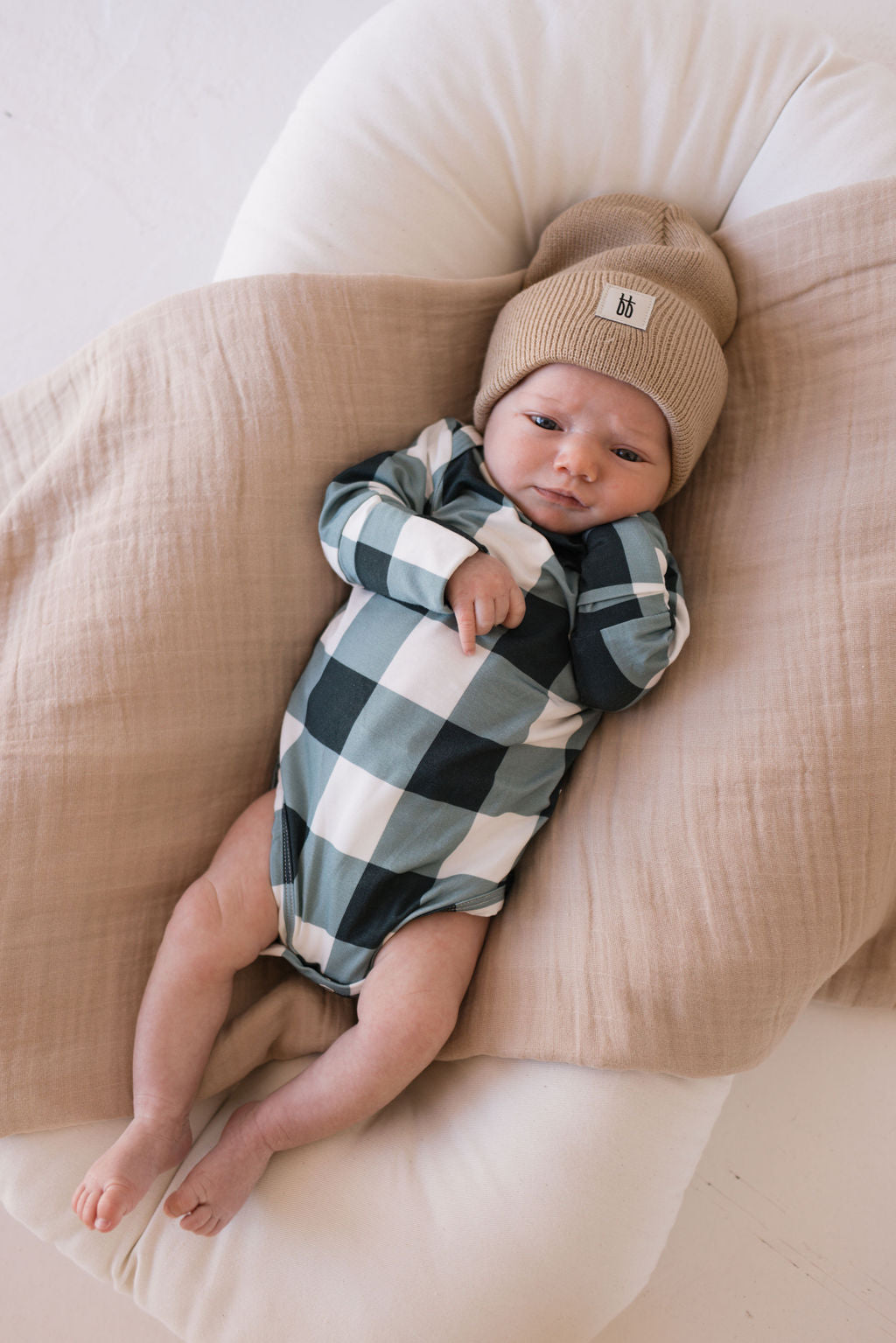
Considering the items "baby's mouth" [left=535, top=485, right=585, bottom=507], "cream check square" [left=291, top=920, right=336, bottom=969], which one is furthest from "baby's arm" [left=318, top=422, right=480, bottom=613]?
"cream check square" [left=291, top=920, right=336, bottom=969]

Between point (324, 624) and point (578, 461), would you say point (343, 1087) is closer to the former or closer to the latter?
point (324, 624)

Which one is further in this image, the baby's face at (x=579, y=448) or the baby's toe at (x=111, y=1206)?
the baby's face at (x=579, y=448)

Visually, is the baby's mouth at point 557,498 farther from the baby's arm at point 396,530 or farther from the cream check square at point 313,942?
the cream check square at point 313,942

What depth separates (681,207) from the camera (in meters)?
1.22

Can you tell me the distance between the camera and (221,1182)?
1.00m

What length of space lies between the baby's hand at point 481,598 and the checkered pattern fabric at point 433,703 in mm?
23

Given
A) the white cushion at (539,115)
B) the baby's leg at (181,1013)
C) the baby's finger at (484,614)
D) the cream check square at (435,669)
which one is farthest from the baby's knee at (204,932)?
the white cushion at (539,115)

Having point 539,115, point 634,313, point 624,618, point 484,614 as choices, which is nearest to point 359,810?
point 484,614

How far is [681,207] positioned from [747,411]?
0.28 metres

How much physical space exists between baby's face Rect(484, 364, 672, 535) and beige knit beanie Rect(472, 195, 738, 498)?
2 centimetres

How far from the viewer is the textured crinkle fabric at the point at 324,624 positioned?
100cm

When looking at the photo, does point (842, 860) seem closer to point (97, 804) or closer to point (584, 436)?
point (584, 436)

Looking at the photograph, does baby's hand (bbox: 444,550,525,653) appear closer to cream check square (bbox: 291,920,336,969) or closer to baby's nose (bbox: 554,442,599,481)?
baby's nose (bbox: 554,442,599,481)

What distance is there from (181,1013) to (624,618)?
637 mm
